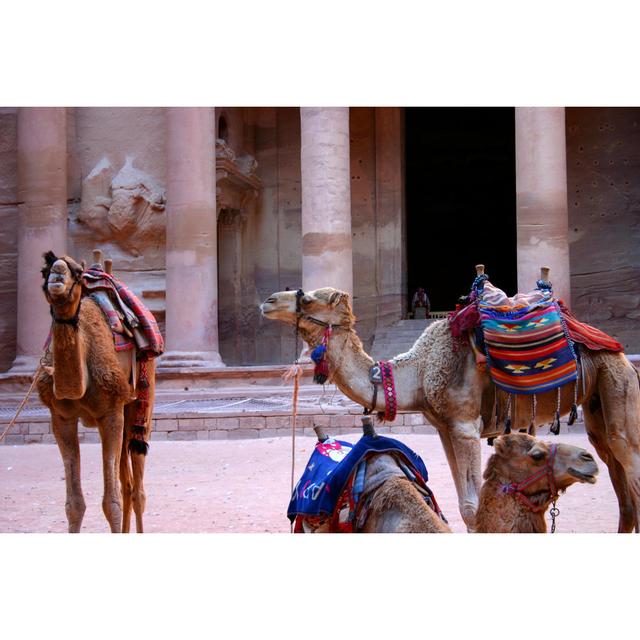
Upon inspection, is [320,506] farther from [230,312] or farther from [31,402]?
[230,312]

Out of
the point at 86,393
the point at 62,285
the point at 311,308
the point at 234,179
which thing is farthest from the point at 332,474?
the point at 234,179

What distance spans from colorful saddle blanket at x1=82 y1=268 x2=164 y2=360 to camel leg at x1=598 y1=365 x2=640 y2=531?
3811 millimetres

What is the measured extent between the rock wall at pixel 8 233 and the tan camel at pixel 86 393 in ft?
52.4

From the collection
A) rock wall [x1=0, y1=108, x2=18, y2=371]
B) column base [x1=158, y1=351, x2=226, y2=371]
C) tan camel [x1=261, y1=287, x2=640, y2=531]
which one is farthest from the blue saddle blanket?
rock wall [x1=0, y1=108, x2=18, y2=371]

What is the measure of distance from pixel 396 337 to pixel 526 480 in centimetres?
1974

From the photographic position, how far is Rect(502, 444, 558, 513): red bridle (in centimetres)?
497

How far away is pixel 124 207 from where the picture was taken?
22859 millimetres

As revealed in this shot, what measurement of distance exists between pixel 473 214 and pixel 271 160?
29.2ft

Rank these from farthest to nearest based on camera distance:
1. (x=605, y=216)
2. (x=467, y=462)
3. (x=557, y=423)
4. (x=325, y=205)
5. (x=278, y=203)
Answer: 1. (x=278, y=203)
2. (x=605, y=216)
3. (x=325, y=205)
4. (x=557, y=423)
5. (x=467, y=462)

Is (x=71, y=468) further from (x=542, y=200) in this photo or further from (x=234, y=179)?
(x=234, y=179)

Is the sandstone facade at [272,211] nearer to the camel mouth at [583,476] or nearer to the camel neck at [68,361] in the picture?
the camel neck at [68,361]

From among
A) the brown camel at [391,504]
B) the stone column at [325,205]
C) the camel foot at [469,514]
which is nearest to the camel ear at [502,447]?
the brown camel at [391,504]

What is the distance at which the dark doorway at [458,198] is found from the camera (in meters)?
30.9

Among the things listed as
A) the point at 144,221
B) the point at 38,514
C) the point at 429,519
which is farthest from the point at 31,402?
the point at 429,519
